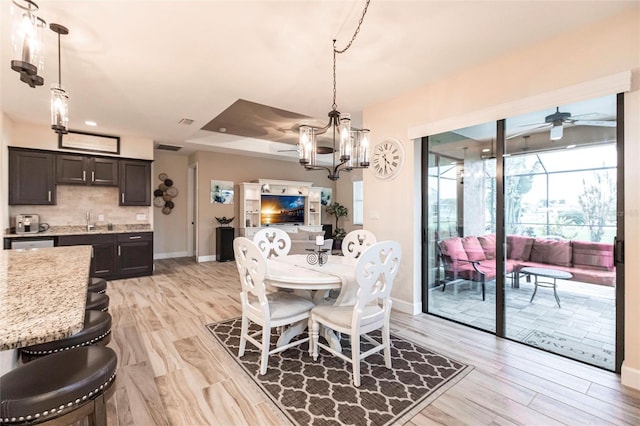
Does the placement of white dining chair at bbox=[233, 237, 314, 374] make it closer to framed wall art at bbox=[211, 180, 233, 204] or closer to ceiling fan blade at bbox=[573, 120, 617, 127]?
ceiling fan blade at bbox=[573, 120, 617, 127]

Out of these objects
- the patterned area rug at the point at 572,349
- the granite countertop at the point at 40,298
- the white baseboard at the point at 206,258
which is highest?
the granite countertop at the point at 40,298

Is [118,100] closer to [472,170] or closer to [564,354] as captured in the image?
[472,170]

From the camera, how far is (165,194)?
7.25 meters

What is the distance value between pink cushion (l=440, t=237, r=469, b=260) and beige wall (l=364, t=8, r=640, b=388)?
379 mm

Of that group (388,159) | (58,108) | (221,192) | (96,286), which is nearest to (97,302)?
(96,286)

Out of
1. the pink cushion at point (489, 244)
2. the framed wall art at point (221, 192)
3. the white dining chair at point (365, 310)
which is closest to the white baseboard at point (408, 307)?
the pink cushion at point (489, 244)

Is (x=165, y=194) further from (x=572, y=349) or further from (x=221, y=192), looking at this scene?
(x=572, y=349)

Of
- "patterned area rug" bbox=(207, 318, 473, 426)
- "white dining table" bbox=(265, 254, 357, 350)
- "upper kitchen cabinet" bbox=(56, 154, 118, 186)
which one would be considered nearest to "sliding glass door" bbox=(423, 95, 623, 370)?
"patterned area rug" bbox=(207, 318, 473, 426)

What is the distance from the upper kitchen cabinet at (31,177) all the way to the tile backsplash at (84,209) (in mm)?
241

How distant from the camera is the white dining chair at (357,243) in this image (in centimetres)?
328

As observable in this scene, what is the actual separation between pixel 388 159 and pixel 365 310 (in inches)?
84.5

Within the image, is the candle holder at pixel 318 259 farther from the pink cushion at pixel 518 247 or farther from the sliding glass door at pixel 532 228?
the pink cushion at pixel 518 247

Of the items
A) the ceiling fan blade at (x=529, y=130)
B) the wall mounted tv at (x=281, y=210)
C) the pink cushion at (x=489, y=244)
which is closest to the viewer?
the ceiling fan blade at (x=529, y=130)

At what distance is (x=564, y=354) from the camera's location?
2.52 meters
